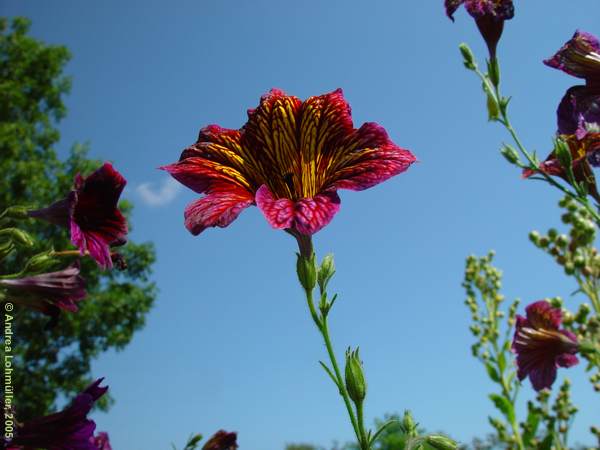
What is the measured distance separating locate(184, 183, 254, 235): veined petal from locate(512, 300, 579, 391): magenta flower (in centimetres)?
192

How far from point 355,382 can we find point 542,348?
2.00m

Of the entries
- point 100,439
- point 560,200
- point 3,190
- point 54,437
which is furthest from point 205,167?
point 3,190

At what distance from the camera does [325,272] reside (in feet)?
4.28

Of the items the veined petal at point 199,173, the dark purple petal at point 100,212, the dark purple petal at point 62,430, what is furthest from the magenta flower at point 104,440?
the veined petal at point 199,173

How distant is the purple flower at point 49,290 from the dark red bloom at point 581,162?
1520 mm

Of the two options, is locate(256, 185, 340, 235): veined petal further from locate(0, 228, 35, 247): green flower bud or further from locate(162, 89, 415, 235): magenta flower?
locate(0, 228, 35, 247): green flower bud

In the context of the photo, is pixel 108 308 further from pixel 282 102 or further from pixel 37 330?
pixel 282 102

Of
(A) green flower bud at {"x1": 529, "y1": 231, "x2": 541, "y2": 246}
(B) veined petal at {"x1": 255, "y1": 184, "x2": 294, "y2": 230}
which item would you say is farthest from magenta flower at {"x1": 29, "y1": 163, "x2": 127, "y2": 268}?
(A) green flower bud at {"x1": 529, "y1": 231, "x2": 541, "y2": 246}

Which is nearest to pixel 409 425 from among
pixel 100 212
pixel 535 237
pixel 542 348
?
pixel 100 212

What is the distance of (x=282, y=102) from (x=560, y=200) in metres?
2.36

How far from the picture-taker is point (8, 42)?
661 inches

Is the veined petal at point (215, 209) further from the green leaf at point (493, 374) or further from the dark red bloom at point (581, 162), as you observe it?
the green leaf at point (493, 374)

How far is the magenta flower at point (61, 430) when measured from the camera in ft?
4.30

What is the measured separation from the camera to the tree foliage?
1480 centimetres
